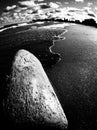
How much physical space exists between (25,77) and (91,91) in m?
3.20

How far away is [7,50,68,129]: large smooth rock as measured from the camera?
515cm

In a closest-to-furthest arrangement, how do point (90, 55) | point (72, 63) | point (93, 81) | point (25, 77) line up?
point (25, 77)
point (93, 81)
point (72, 63)
point (90, 55)

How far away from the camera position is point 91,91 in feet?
23.6

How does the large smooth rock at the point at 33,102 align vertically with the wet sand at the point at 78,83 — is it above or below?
above

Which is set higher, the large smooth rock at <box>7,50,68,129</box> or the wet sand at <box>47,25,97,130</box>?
the large smooth rock at <box>7,50,68,129</box>

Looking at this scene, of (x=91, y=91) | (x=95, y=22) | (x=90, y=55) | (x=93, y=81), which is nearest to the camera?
(x=91, y=91)

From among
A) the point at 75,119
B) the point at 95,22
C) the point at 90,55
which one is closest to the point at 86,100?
the point at 75,119

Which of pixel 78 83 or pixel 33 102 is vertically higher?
pixel 33 102

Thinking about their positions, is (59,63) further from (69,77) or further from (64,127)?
(64,127)

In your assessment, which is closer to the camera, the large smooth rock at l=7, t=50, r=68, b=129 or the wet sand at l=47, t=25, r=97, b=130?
the large smooth rock at l=7, t=50, r=68, b=129

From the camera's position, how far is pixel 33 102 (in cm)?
550

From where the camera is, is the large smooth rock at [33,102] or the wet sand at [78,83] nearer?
the large smooth rock at [33,102]

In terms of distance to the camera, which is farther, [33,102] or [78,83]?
[78,83]

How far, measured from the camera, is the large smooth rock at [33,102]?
5.15m
